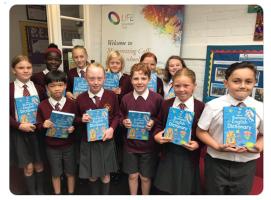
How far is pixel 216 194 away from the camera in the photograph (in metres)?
1.65

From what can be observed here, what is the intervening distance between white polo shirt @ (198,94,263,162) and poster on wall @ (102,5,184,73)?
205 cm

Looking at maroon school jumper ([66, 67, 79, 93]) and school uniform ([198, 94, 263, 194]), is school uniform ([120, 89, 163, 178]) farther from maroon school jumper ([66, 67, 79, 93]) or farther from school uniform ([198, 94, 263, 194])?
maroon school jumper ([66, 67, 79, 93])

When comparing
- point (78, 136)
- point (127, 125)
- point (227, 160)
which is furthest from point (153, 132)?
point (78, 136)

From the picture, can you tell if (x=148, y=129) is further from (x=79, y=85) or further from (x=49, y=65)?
(x=49, y=65)

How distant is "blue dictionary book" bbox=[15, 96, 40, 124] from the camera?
1.97m

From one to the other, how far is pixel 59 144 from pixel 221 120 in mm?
1468

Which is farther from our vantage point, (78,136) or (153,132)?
(78,136)

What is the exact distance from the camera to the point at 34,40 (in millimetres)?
4566

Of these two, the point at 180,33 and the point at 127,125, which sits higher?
the point at 180,33

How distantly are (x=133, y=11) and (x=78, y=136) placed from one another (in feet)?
8.02

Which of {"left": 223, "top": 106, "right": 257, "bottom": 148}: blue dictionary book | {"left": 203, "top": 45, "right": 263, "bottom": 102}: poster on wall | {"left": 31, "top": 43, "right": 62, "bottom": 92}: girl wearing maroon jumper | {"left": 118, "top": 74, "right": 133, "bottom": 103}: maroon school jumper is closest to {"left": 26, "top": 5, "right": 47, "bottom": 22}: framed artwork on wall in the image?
{"left": 31, "top": 43, "right": 62, "bottom": 92}: girl wearing maroon jumper

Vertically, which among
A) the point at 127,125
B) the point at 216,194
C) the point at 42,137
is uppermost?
the point at 127,125
